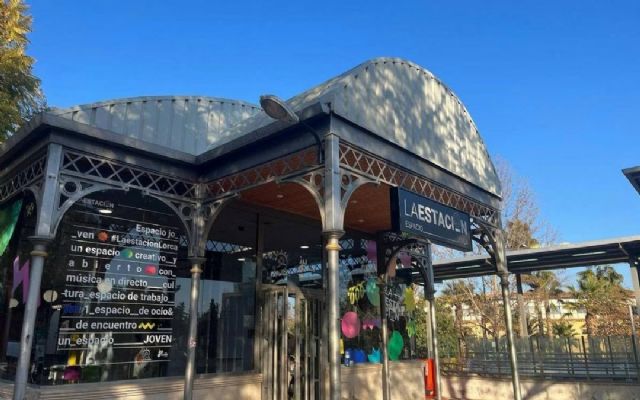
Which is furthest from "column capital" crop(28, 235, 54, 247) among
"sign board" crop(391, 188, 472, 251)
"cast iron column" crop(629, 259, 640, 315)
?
"cast iron column" crop(629, 259, 640, 315)

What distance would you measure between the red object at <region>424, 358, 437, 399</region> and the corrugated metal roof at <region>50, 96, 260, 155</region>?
27.2 feet

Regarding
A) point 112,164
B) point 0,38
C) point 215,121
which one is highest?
point 0,38

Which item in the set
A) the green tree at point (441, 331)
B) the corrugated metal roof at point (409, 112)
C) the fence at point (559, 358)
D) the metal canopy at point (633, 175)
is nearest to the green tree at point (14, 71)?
the corrugated metal roof at point (409, 112)

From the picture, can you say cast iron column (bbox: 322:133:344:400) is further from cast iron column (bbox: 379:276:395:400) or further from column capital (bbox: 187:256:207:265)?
cast iron column (bbox: 379:276:395:400)

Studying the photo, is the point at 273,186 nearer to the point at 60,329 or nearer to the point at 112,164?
the point at 112,164

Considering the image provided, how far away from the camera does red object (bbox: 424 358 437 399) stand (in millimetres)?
12930

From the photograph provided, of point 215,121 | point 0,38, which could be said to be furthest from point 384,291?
point 0,38

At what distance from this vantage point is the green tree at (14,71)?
12555 millimetres

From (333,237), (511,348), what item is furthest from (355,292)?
(333,237)

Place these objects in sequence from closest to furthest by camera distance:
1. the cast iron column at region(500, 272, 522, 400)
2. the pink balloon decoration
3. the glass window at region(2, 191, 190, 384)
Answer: the glass window at region(2, 191, 190, 384) → the cast iron column at region(500, 272, 522, 400) → the pink balloon decoration

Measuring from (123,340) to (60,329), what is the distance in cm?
99

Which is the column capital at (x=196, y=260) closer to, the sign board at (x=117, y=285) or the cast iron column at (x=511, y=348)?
the sign board at (x=117, y=285)

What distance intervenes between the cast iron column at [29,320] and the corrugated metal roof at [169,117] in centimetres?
289

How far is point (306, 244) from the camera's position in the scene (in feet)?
36.3
